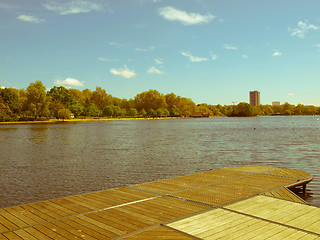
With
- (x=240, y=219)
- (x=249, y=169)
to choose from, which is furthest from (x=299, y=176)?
(x=240, y=219)

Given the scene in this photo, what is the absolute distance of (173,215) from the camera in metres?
8.66

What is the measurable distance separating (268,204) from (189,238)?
4033 millimetres

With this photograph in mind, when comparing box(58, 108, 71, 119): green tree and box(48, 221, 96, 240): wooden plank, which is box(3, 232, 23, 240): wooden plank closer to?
box(48, 221, 96, 240): wooden plank

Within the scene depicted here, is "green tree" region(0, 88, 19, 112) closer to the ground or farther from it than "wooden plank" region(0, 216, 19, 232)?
farther from it

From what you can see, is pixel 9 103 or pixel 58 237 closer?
pixel 58 237

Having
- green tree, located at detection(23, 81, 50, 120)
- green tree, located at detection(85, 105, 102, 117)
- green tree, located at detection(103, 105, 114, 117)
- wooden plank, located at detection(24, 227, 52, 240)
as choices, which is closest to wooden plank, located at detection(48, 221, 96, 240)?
wooden plank, located at detection(24, 227, 52, 240)

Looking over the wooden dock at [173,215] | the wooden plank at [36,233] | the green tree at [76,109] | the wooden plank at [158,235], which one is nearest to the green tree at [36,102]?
the green tree at [76,109]

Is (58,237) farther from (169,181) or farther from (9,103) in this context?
(9,103)

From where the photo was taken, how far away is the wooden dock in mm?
7324

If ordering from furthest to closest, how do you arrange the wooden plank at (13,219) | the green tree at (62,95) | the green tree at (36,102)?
the green tree at (62,95), the green tree at (36,102), the wooden plank at (13,219)

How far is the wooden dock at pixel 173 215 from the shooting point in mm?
7324

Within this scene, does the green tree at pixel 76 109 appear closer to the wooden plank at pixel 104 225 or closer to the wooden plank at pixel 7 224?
the wooden plank at pixel 7 224

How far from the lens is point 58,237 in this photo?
7.19 meters

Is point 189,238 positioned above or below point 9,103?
below
